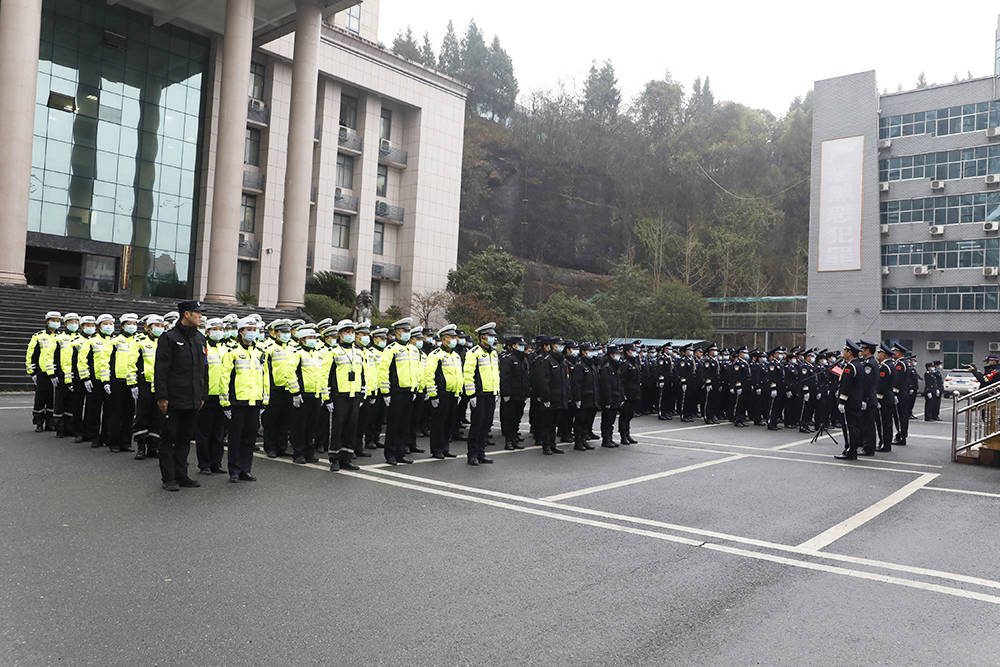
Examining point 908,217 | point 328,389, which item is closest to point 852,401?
point 328,389

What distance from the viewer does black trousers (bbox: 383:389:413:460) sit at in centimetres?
1059

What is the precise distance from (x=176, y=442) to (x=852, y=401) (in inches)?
427

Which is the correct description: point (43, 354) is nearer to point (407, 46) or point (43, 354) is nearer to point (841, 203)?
point (841, 203)

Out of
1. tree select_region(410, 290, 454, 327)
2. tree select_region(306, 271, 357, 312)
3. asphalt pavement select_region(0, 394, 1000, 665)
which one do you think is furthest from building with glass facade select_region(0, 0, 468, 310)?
asphalt pavement select_region(0, 394, 1000, 665)

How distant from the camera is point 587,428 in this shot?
1372cm

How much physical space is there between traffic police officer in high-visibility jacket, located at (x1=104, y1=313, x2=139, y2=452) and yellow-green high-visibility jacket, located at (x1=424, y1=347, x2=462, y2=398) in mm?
4212

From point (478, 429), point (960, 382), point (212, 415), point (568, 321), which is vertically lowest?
point (478, 429)

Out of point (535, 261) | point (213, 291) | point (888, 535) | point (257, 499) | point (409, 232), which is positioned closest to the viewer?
point (888, 535)

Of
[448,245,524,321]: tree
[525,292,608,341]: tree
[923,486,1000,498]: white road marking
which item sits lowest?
[923,486,1000,498]: white road marking

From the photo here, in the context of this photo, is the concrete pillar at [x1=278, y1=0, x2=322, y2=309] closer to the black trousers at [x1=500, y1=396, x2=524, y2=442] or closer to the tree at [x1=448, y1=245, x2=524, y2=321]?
the tree at [x1=448, y1=245, x2=524, y2=321]

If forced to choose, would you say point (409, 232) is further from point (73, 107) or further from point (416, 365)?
point (416, 365)

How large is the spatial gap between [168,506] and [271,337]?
3.88 m

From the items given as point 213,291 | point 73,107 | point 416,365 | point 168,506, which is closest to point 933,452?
point 416,365

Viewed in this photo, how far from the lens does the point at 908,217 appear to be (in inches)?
1907
